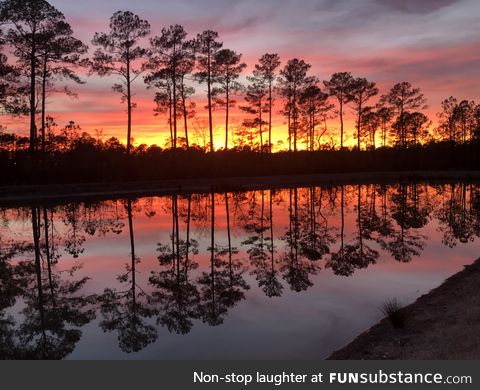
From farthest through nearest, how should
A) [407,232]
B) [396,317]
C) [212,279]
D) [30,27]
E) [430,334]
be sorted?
1. [30,27]
2. [407,232]
3. [212,279]
4. [396,317]
5. [430,334]

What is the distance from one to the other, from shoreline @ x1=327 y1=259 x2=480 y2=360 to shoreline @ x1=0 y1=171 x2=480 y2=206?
25.8 meters

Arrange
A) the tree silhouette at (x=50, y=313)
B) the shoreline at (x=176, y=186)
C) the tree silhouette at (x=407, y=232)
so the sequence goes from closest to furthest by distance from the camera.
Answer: the tree silhouette at (x=50, y=313) → the tree silhouette at (x=407, y=232) → the shoreline at (x=176, y=186)

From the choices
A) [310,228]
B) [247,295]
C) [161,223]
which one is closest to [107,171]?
[161,223]

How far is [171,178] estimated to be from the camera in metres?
42.1

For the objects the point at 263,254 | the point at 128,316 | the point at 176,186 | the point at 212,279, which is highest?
the point at 176,186

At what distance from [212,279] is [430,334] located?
5.50 m

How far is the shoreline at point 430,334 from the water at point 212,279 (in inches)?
20.9

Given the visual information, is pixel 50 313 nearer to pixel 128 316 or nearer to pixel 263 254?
pixel 128 316

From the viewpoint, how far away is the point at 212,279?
1102cm

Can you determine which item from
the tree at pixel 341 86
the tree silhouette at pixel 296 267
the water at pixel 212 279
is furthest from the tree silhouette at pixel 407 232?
the tree at pixel 341 86

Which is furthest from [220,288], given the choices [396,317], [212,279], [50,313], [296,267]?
[396,317]

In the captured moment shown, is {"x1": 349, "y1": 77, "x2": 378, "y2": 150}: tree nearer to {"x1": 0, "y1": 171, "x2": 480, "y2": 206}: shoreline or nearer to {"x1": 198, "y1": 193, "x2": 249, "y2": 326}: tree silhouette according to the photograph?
{"x1": 0, "y1": 171, "x2": 480, "y2": 206}: shoreline

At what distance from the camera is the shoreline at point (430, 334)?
598cm

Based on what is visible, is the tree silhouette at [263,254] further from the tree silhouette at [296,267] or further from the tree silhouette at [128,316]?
the tree silhouette at [128,316]
